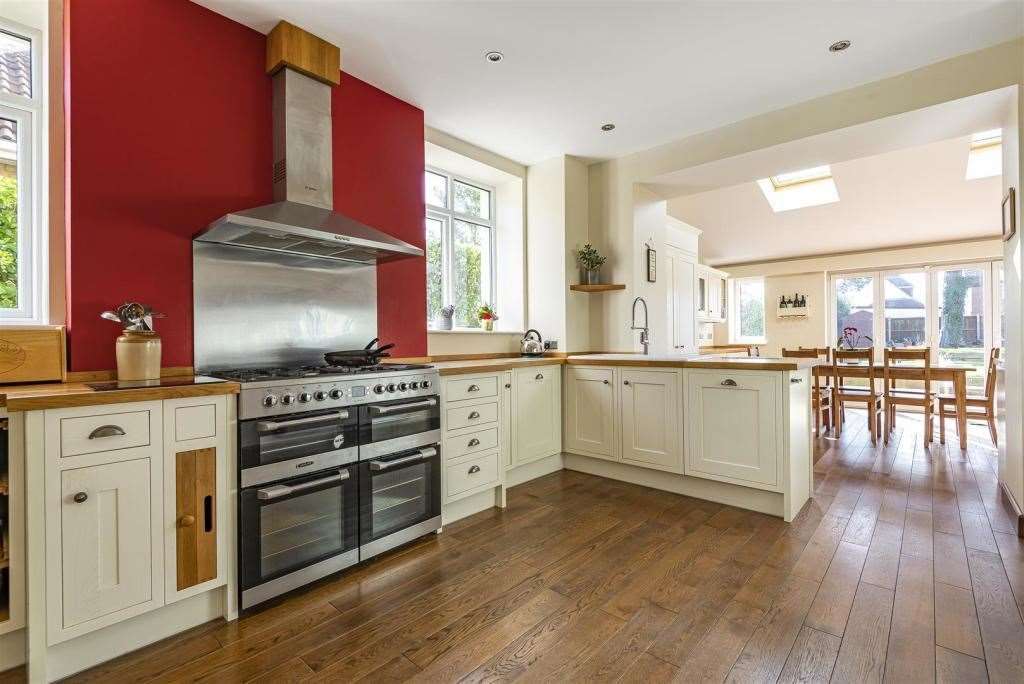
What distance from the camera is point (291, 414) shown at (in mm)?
2049

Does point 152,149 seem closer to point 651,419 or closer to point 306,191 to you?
point 306,191

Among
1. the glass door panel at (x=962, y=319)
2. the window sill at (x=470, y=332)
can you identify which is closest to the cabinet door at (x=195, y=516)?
the window sill at (x=470, y=332)

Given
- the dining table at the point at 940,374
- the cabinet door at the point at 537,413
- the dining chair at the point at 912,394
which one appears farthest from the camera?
the dining chair at the point at 912,394

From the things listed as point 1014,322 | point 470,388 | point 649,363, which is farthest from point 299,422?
point 1014,322

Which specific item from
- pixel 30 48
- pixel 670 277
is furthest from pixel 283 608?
pixel 670 277

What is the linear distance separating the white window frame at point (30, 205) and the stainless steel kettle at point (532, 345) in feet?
9.91

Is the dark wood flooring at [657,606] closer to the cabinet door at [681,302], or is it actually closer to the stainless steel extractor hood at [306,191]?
the stainless steel extractor hood at [306,191]

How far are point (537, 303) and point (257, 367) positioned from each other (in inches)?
100

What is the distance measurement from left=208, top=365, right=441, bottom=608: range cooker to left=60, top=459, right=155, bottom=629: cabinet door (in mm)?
307

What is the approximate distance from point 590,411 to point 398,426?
1795 millimetres

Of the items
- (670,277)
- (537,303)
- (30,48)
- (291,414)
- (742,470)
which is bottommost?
(742,470)

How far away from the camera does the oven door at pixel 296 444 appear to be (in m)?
1.94

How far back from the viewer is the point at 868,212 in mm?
6465

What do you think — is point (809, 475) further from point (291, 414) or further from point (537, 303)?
point (291, 414)
